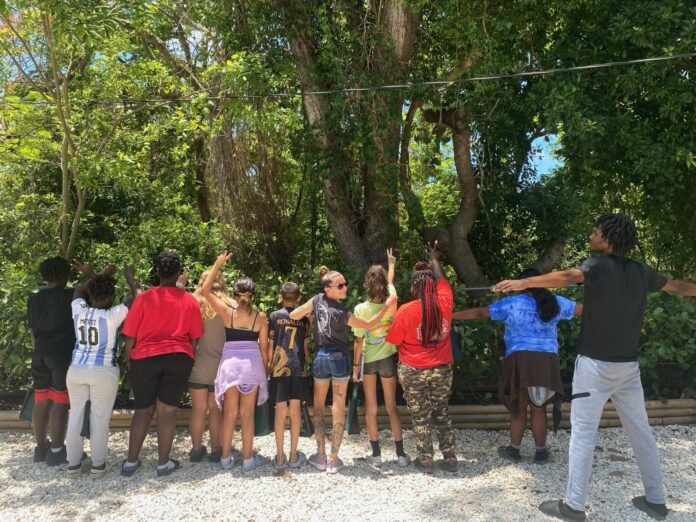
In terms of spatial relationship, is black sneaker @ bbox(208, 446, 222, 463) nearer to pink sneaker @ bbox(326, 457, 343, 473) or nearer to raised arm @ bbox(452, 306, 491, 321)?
pink sneaker @ bbox(326, 457, 343, 473)

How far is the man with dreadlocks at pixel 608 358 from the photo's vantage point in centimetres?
343

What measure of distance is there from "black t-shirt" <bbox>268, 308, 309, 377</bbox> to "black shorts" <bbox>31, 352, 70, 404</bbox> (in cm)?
171

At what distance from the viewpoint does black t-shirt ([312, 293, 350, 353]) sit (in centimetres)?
440

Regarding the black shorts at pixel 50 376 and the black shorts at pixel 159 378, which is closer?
the black shorts at pixel 159 378

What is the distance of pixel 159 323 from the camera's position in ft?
13.9

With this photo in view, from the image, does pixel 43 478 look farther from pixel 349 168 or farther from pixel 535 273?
pixel 349 168

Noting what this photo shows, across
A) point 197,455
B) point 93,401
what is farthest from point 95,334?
point 197,455

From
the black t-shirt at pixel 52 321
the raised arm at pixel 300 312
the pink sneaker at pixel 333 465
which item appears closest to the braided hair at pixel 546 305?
the raised arm at pixel 300 312

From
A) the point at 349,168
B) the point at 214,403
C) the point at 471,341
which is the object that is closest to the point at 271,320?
the point at 214,403

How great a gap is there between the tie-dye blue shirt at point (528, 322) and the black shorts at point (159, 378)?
8.46 ft

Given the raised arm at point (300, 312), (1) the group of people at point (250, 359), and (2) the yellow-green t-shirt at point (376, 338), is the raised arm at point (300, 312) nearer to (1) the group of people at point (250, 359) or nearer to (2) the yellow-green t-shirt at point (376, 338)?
(1) the group of people at point (250, 359)

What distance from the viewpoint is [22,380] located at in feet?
20.3

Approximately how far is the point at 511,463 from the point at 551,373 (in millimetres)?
836

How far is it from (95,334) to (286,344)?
148 centimetres
